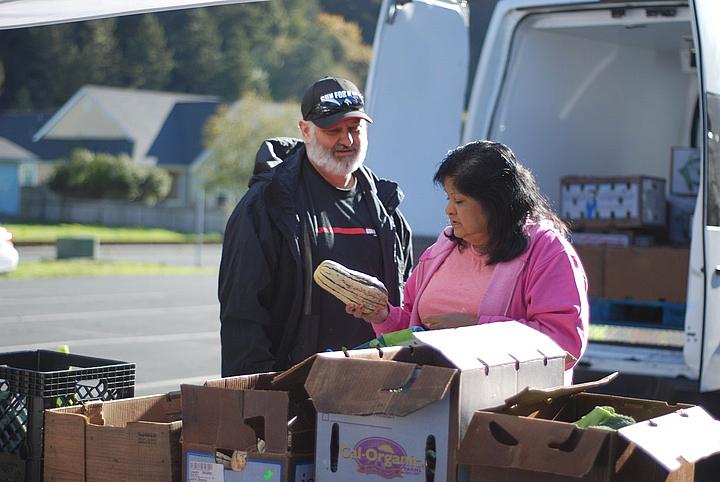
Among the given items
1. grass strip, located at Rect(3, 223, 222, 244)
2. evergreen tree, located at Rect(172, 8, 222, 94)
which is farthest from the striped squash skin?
evergreen tree, located at Rect(172, 8, 222, 94)

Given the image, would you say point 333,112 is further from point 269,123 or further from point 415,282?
point 269,123

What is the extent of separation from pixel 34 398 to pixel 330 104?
1.58m

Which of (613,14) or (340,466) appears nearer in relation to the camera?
(340,466)

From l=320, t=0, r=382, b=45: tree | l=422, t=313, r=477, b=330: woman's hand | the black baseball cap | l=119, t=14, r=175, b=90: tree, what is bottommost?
l=422, t=313, r=477, b=330: woman's hand

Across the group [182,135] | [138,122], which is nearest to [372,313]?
[138,122]

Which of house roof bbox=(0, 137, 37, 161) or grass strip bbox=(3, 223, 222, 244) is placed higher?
house roof bbox=(0, 137, 37, 161)

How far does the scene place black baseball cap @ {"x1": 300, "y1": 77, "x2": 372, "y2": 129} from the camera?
4.46 m

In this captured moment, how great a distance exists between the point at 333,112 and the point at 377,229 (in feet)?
1.71

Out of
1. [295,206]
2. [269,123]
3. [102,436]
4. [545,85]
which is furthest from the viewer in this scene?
[269,123]

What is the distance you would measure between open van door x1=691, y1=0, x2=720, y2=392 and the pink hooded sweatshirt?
2.46 m

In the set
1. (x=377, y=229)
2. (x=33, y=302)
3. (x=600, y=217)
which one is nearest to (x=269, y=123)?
(x=33, y=302)

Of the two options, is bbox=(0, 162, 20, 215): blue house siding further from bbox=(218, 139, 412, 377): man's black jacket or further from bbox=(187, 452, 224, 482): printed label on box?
bbox=(187, 452, 224, 482): printed label on box

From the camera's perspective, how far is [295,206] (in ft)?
14.6

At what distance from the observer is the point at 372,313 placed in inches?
157
